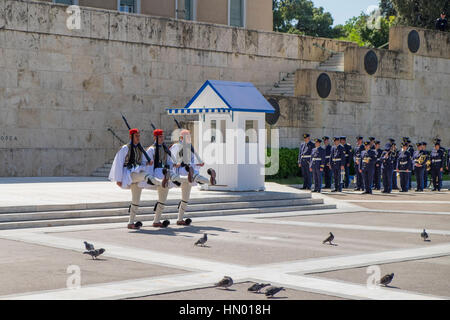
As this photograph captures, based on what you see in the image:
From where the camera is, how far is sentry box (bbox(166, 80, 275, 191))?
819 inches

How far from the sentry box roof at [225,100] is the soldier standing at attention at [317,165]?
4738 millimetres

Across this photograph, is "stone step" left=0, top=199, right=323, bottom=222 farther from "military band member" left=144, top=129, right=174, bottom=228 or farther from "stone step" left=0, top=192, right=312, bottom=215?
"military band member" left=144, top=129, right=174, bottom=228

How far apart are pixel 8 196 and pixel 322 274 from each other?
10.4 meters

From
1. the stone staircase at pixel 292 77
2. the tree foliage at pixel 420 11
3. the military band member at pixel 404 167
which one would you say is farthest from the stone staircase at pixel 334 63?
the tree foliage at pixel 420 11

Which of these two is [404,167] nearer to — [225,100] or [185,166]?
[225,100]

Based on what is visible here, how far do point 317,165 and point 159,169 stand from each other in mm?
11000

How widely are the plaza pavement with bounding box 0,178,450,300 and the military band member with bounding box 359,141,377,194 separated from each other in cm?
653

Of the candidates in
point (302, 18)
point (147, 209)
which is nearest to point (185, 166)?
point (147, 209)

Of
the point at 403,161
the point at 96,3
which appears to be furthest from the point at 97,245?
the point at 96,3

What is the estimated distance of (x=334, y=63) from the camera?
117 ft

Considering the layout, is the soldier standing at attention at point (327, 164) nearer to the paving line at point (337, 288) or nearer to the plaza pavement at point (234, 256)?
the plaza pavement at point (234, 256)

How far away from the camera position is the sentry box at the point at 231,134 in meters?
20.8

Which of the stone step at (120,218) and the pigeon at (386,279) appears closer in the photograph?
the pigeon at (386,279)

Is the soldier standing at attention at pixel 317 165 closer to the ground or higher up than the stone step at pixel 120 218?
higher up
